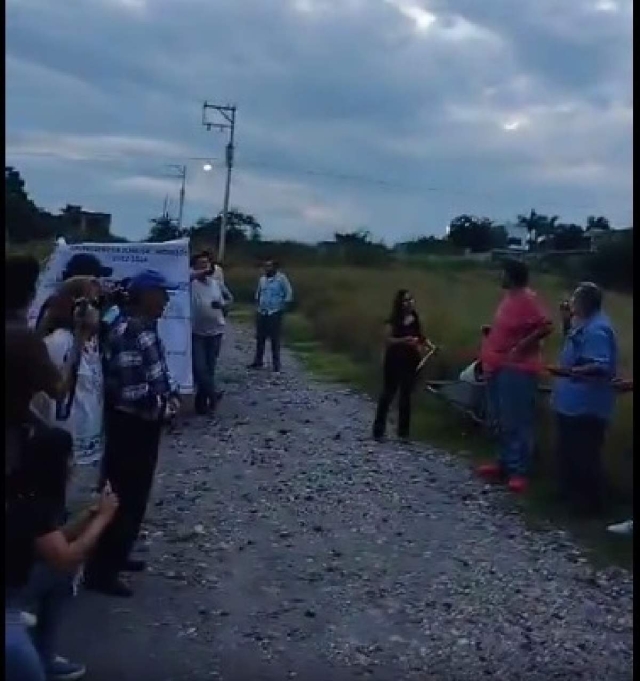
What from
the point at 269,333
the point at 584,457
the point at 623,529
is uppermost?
the point at 269,333

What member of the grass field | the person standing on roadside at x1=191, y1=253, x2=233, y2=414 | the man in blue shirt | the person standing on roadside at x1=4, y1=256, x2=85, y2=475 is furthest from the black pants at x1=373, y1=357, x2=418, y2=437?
the person standing on roadside at x1=4, y1=256, x2=85, y2=475

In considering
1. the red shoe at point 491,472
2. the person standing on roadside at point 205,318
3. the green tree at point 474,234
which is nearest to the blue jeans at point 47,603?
the red shoe at point 491,472

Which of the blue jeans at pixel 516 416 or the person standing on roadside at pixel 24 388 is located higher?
the person standing on roadside at pixel 24 388

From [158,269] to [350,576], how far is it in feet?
19.3

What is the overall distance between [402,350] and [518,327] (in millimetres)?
2590

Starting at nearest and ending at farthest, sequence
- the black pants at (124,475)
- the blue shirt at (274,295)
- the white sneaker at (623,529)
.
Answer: the black pants at (124,475) → the white sneaker at (623,529) → the blue shirt at (274,295)

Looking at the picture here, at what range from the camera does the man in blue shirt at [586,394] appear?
8.84m

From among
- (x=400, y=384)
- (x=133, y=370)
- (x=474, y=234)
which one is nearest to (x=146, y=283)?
(x=133, y=370)

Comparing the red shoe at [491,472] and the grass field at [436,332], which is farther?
the red shoe at [491,472]

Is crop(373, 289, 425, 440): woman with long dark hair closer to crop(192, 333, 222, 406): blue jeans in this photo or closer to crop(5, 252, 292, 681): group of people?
crop(192, 333, 222, 406): blue jeans

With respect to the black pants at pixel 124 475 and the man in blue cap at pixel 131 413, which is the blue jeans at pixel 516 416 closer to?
the man in blue cap at pixel 131 413

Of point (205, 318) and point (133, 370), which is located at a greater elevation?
point (205, 318)

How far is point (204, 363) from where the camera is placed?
1354 cm

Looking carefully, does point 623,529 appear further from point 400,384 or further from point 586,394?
point 400,384
